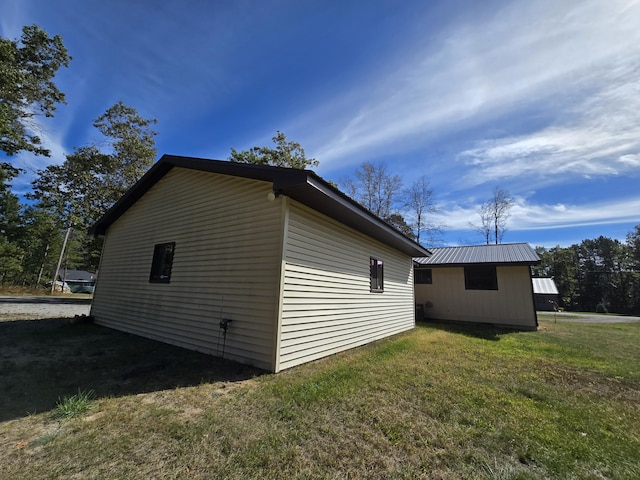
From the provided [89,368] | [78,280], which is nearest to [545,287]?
[89,368]

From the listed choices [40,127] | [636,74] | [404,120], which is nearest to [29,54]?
[40,127]

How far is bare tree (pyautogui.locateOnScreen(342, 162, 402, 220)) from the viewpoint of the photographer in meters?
22.7

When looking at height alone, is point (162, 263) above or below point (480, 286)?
above

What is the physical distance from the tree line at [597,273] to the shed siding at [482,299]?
43104mm

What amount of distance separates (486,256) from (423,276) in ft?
9.71

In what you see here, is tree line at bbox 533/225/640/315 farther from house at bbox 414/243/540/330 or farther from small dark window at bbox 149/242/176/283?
small dark window at bbox 149/242/176/283

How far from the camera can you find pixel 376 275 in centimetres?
851

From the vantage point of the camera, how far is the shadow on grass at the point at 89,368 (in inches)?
138

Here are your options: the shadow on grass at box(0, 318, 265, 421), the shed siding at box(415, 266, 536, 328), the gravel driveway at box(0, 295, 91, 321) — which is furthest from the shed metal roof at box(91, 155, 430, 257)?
the shed siding at box(415, 266, 536, 328)

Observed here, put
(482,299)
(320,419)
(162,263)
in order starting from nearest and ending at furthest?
(320,419) → (162,263) → (482,299)

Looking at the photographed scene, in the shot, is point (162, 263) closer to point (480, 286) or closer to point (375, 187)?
point (480, 286)

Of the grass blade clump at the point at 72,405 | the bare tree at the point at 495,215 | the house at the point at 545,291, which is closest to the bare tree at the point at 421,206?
the bare tree at the point at 495,215

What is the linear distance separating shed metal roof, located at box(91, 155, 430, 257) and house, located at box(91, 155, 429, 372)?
3 cm

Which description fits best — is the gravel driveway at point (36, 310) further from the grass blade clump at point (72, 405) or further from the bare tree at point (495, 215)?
the bare tree at point (495, 215)
